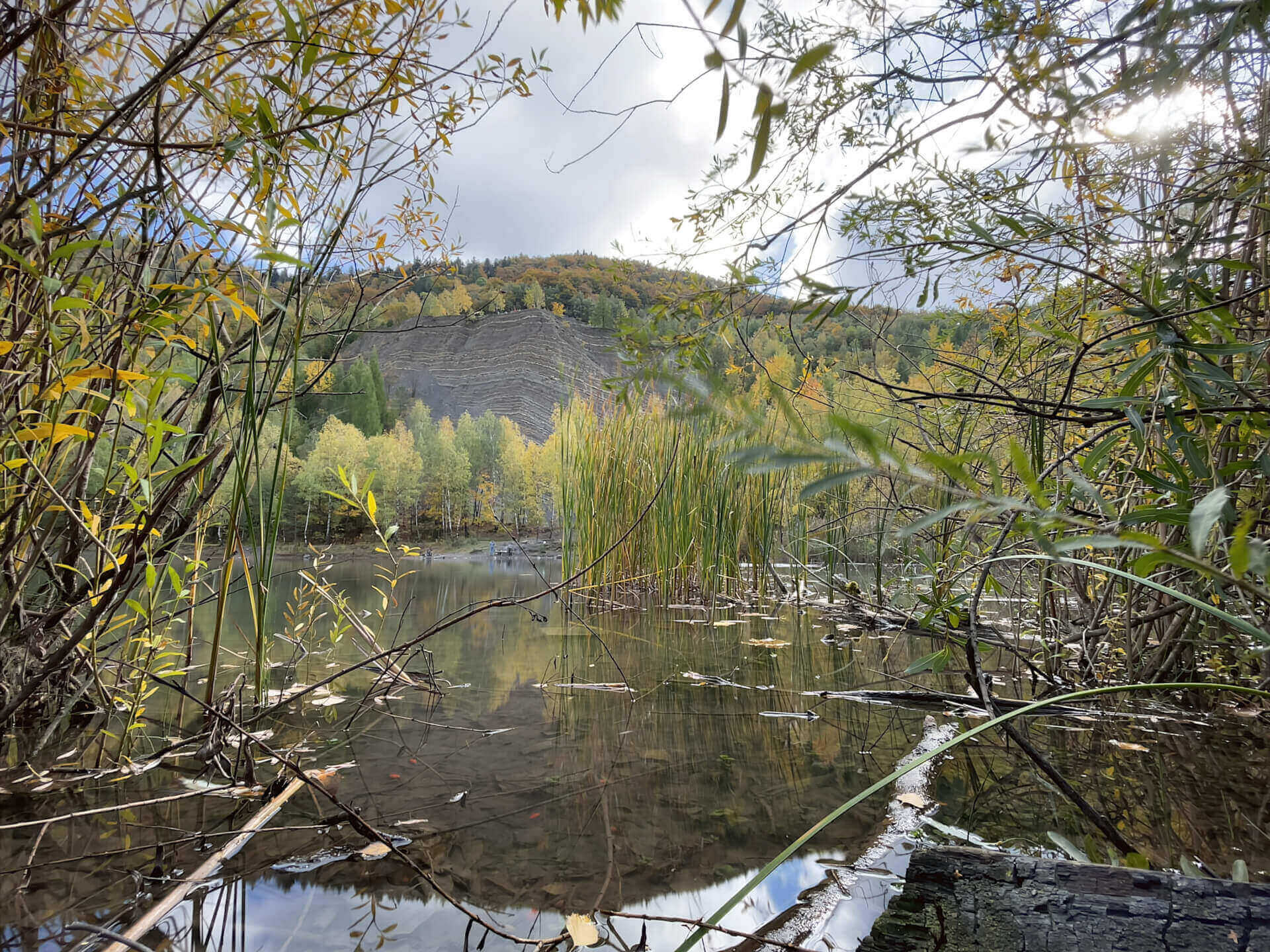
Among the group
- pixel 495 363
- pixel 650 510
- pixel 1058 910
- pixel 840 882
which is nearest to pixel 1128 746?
pixel 840 882

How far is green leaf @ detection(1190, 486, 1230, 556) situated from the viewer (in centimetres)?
38

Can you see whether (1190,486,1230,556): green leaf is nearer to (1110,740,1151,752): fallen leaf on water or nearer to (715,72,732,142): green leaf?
(715,72,732,142): green leaf

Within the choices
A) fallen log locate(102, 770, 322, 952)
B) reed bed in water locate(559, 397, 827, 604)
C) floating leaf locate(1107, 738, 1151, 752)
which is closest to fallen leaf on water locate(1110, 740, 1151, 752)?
floating leaf locate(1107, 738, 1151, 752)

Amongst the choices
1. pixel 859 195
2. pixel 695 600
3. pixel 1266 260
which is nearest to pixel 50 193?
pixel 859 195

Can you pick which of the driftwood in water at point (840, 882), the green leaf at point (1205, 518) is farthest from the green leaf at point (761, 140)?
the driftwood in water at point (840, 882)

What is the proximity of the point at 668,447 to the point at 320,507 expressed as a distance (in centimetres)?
1436

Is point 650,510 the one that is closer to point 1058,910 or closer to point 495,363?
point 1058,910

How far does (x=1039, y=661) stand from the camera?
2334mm

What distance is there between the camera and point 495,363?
35719 millimetres

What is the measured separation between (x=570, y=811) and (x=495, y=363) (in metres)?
36.0

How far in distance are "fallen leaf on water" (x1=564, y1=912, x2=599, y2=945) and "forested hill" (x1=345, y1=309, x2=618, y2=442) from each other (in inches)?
1156

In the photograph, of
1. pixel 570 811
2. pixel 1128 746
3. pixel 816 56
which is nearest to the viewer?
pixel 816 56

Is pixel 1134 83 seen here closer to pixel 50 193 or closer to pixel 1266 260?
pixel 1266 260

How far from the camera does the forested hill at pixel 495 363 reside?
3247 centimetres
